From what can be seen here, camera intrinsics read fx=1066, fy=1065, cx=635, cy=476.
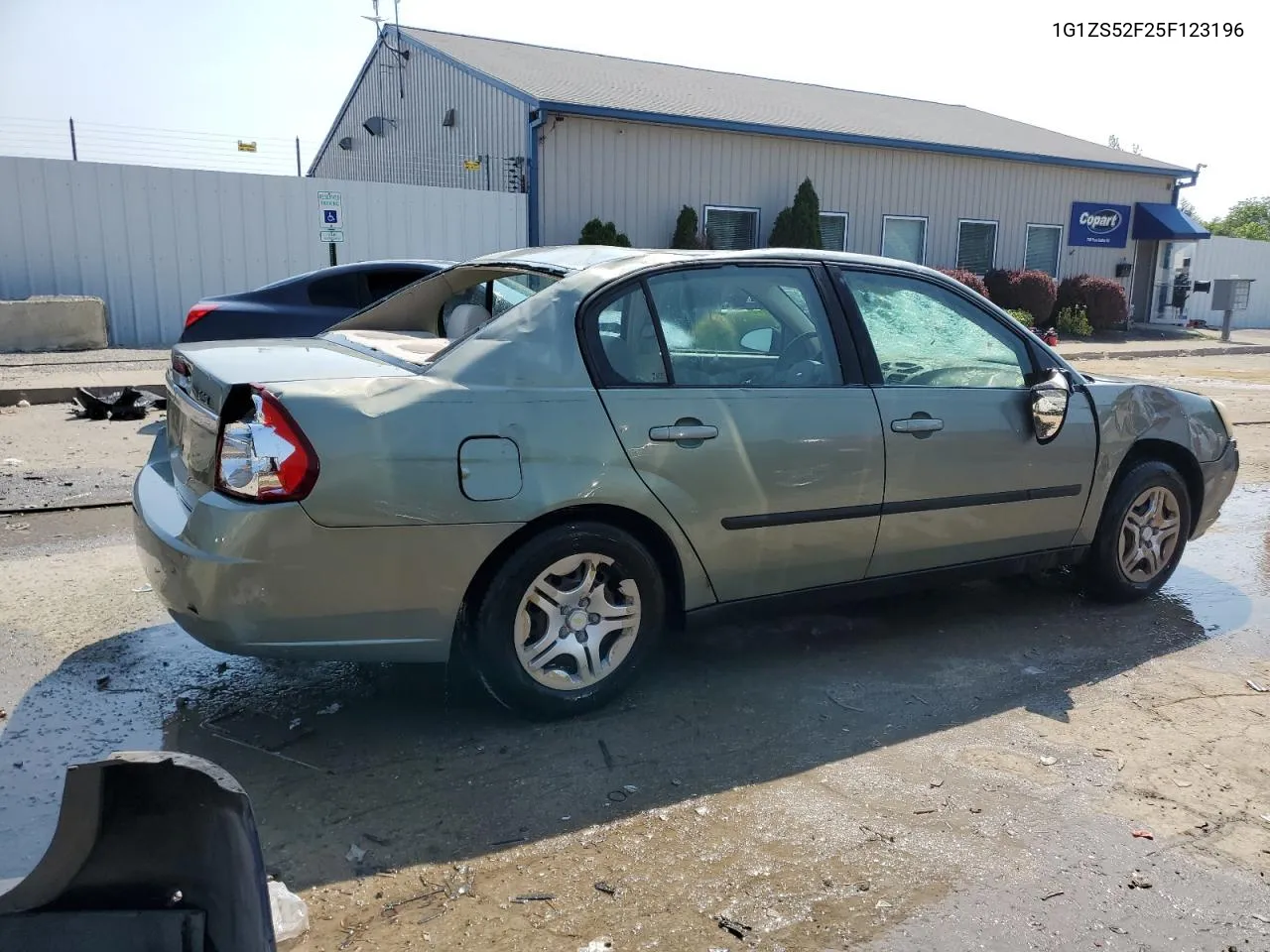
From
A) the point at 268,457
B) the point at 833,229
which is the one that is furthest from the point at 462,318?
the point at 833,229

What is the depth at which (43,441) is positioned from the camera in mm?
8281

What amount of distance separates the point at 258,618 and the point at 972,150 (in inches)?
875

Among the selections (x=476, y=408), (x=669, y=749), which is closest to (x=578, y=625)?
(x=669, y=749)

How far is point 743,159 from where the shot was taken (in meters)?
20.2

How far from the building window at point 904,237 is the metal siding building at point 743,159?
4cm

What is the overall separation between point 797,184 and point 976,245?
5.30 metres

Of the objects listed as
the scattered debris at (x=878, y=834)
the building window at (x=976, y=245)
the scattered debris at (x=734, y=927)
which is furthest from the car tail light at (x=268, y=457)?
the building window at (x=976, y=245)

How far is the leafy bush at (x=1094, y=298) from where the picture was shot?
2400 cm

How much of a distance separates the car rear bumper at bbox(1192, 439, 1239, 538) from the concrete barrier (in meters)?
13.3

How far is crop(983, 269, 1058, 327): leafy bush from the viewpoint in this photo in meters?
23.1

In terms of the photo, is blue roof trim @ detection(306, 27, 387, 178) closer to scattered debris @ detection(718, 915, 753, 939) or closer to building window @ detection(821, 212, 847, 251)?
building window @ detection(821, 212, 847, 251)

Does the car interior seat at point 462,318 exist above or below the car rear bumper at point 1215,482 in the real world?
above

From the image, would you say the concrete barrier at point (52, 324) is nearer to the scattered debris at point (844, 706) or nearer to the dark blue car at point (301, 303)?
the dark blue car at point (301, 303)

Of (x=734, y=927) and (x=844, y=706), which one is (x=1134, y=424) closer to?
(x=844, y=706)
